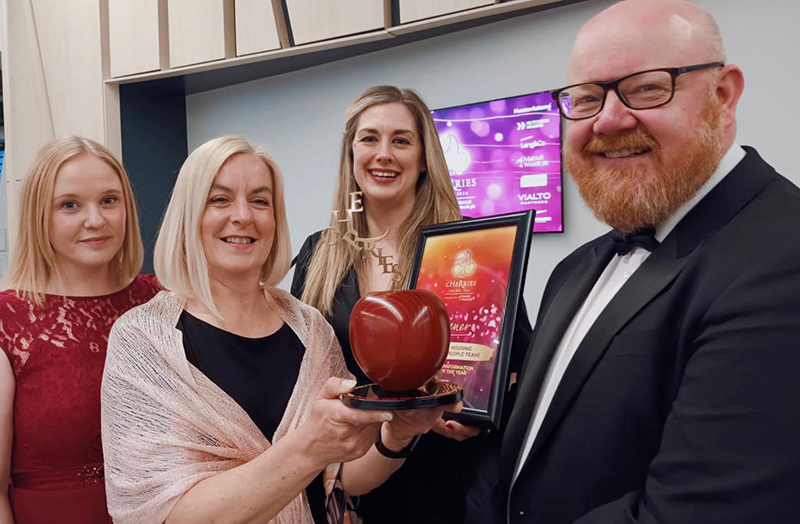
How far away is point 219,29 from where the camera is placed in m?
4.34

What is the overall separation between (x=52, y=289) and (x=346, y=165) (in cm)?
94

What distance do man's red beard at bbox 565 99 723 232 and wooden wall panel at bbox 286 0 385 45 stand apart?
9.08 feet

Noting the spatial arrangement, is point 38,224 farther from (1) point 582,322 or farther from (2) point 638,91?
(2) point 638,91

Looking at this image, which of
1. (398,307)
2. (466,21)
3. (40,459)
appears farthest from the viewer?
(466,21)

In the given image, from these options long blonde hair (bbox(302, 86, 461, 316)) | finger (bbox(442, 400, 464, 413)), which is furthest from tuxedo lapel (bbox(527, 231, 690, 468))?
long blonde hair (bbox(302, 86, 461, 316))

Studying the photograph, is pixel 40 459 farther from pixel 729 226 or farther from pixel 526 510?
pixel 729 226

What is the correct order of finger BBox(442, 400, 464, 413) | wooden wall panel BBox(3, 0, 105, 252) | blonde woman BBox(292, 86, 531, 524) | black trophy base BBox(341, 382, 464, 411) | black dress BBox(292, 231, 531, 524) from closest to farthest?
black trophy base BBox(341, 382, 464, 411) → finger BBox(442, 400, 464, 413) → black dress BBox(292, 231, 531, 524) → blonde woman BBox(292, 86, 531, 524) → wooden wall panel BBox(3, 0, 105, 252)

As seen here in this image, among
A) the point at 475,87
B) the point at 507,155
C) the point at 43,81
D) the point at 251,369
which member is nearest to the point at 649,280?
the point at 251,369

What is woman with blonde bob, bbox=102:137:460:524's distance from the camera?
129 cm

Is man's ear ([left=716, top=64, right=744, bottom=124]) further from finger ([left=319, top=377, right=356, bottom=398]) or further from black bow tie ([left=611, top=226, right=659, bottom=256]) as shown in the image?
finger ([left=319, top=377, right=356, bottom=398])

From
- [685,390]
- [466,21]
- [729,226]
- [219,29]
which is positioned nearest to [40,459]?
[685,390]

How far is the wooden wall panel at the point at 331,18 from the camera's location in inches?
149

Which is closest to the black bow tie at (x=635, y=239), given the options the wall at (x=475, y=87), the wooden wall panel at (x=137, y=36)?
the wall at (x=475, y=87)

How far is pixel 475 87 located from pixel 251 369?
2.86m
